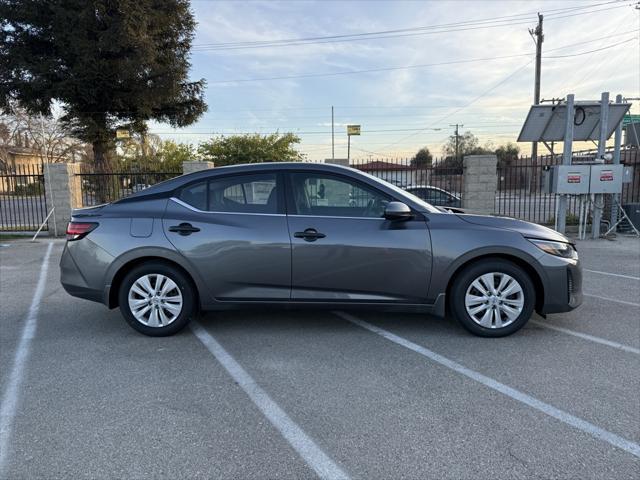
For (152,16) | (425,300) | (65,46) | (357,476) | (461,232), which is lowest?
(357,476)

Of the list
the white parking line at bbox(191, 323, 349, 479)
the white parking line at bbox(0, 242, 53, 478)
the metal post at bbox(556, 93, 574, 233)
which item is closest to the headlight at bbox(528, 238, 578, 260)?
the white parking line at bbox(191, 323, 349, 479)

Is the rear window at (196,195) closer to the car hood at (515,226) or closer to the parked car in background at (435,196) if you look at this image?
the car hood at (515,226)

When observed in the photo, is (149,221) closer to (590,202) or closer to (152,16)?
(590,202)

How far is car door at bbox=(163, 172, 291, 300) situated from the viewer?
4.19 meters

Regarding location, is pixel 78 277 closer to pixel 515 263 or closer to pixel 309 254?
pixel 309 254

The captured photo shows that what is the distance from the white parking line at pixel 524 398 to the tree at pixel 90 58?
16.2m

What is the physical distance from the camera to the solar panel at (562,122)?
10.5 metres

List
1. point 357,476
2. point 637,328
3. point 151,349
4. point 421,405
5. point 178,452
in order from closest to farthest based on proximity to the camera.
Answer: point 357,476 → point 178,452 → point 421,405 → point 151,349 → point 637,328

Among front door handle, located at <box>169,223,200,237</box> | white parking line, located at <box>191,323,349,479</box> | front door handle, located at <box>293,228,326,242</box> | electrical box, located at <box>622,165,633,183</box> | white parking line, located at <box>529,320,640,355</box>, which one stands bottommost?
white parking line, located at <box>191,323,349,479</box>

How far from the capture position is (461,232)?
4.13 m

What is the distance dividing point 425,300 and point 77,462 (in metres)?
2.94

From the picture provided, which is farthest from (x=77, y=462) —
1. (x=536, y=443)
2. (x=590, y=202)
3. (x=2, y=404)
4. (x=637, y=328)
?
(x=590, y=202)

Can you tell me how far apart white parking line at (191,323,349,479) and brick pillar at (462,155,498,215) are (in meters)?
8.97

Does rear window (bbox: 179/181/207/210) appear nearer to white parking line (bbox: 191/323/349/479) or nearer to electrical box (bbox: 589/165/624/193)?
white parking line (bbox: 191/323/349/479)
